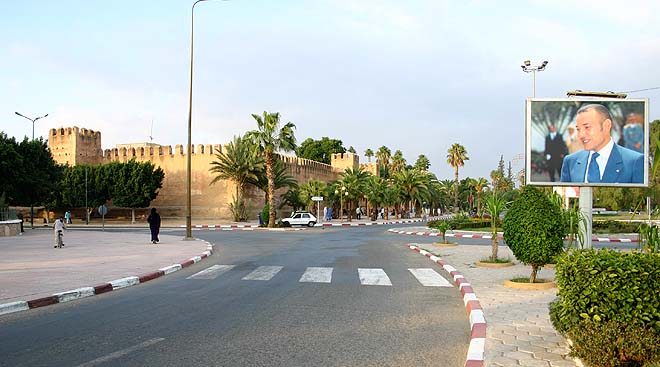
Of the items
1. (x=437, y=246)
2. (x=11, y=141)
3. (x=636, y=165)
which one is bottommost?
(x=437, y=246)

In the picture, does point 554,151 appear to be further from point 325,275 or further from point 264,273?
point 264,273

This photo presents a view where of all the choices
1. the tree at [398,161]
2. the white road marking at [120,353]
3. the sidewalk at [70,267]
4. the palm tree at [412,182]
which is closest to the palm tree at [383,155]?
the tree at [398,161]

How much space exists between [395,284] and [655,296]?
7202 mm

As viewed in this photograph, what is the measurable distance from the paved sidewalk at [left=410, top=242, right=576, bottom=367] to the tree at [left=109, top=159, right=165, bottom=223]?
163 ft

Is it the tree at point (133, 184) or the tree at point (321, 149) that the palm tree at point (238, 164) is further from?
the tree at point (321, 149)

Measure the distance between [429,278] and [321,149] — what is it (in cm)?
9435

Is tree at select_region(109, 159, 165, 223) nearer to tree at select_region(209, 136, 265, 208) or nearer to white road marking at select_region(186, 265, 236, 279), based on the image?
tree at select_region(209, 136, 265, 208)

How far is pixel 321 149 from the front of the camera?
107 meters

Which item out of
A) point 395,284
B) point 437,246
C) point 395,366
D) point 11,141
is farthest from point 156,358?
point 11,141

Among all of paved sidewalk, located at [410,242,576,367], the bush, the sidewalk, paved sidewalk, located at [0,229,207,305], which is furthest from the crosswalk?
the bush

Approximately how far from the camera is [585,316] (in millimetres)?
4902

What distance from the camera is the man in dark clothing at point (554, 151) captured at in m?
13.3

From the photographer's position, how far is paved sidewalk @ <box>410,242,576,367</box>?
5.52 m

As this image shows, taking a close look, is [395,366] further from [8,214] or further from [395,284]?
[8,214]
